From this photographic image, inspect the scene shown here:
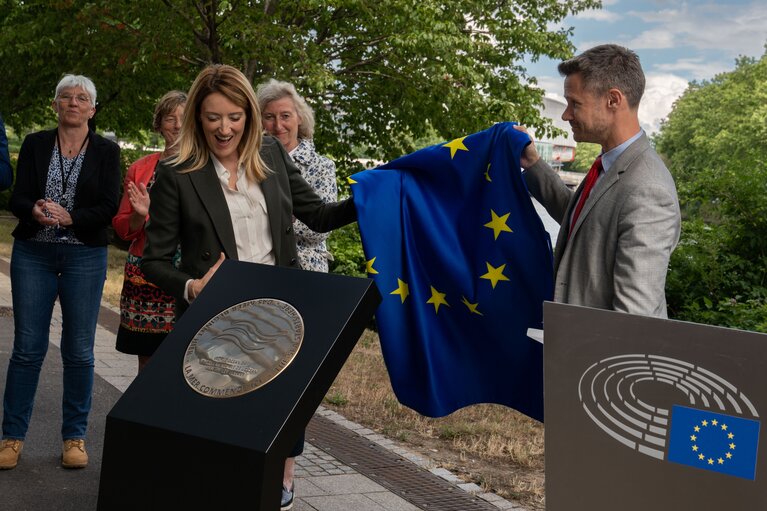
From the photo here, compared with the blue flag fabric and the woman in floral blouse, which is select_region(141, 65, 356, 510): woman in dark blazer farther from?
the woman in floral blouse

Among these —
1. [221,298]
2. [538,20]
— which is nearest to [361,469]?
[221,298]

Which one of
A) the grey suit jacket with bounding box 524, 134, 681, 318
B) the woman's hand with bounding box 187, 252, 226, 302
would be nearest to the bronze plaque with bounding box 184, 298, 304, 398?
Result: the woman's hand with bounding box 187, 252, 226, 302

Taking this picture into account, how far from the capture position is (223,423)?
8.45 feet

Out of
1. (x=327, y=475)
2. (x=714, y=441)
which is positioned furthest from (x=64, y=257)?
(x=714, y=441)

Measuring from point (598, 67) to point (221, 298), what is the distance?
1482 mm

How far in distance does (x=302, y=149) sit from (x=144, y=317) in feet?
3.99

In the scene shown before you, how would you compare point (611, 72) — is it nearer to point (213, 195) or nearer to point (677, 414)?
point (677, 414)

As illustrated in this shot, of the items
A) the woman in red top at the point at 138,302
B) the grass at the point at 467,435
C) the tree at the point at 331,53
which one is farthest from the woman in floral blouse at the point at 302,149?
the tree at the point at 331,53

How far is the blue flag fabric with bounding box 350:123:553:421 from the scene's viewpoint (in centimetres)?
393

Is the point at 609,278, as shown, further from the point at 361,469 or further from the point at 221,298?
the point at 361,469

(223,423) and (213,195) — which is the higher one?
(213,195)

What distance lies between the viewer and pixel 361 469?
558cm

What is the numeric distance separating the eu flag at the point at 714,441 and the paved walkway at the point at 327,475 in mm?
2733

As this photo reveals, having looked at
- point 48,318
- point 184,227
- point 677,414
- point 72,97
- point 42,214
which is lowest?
point 48,318
